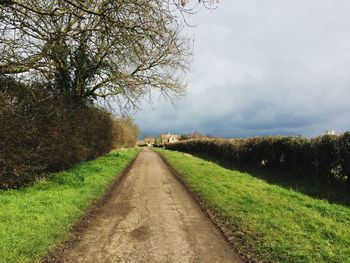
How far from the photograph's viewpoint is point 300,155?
1803cm

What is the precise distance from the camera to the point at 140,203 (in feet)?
36.8

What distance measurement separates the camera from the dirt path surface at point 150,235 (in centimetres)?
643

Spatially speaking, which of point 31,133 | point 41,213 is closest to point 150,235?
point 41,213

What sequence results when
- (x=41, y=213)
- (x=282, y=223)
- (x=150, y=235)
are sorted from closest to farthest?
(x=150, y=235)
(x=282, y=223)
(x=41, y=213)

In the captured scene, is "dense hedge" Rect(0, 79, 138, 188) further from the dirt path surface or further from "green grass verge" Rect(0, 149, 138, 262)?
the dirt path surface

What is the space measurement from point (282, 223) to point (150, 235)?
321cm

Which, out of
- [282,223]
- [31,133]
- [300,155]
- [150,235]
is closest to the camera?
[150,235]

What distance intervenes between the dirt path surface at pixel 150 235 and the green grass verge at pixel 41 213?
562 millimetres

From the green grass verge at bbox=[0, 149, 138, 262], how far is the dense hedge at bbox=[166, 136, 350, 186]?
9.49 metres

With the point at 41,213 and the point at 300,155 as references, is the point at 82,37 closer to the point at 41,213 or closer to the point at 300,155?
the point at 41,213

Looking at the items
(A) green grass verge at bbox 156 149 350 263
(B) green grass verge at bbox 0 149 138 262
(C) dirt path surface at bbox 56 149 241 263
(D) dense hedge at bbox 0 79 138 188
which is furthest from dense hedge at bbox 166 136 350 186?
(D) dense hedge at bbox 0 79 138 188

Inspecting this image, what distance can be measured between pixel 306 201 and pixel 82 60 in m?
14.0

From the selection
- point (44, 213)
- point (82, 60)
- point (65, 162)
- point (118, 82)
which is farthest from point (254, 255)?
point (118, 82)

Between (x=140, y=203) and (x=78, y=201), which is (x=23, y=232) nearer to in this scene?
(x=78, y=201)
